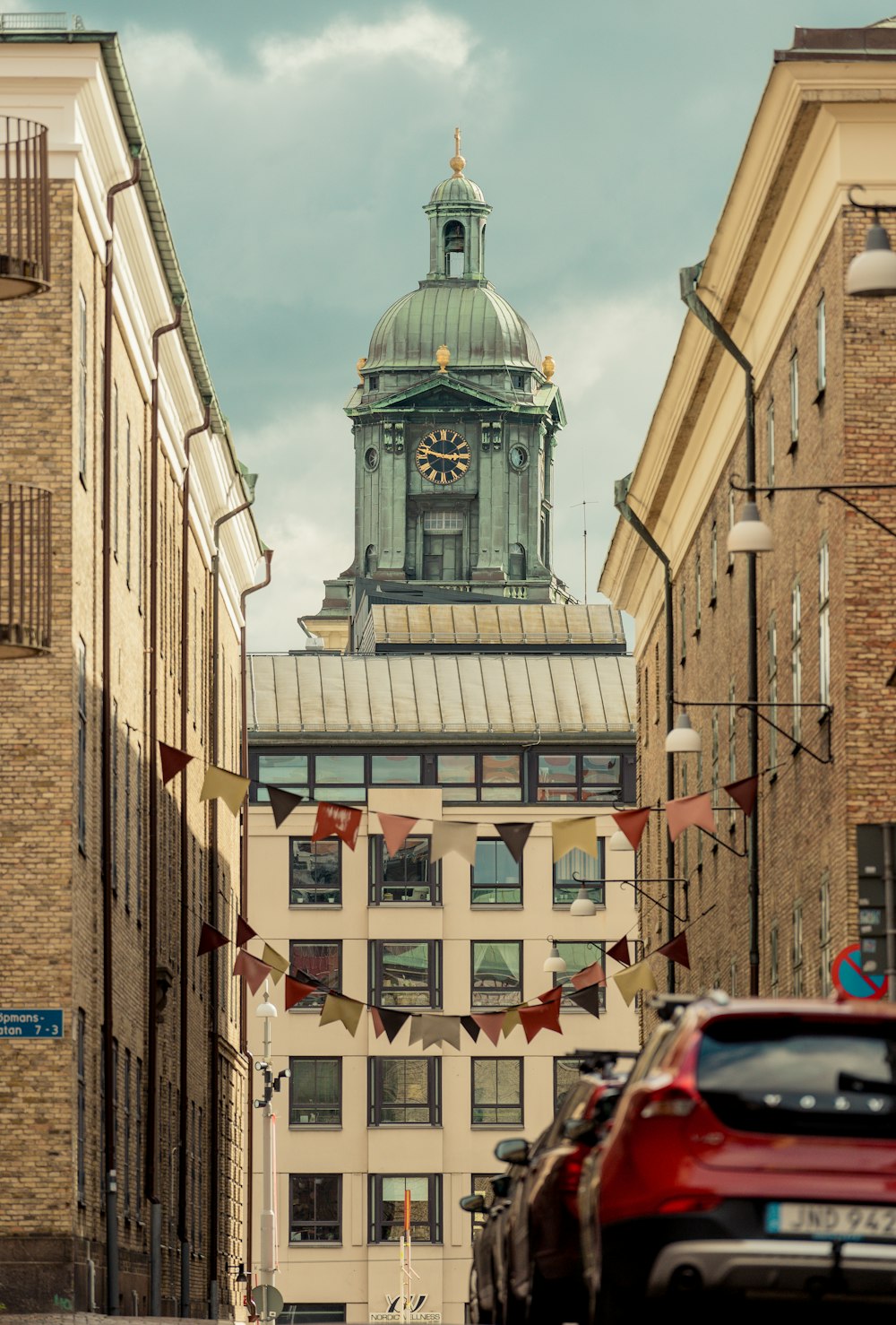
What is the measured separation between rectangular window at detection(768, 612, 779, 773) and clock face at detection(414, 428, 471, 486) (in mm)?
103271

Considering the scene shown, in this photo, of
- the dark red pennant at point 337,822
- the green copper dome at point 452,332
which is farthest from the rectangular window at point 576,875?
the green copper dome at point 452,332

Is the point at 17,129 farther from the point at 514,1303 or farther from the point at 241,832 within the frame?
the point at 241,832

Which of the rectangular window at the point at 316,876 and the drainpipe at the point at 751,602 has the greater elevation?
the drainpipe at the point at 751,602

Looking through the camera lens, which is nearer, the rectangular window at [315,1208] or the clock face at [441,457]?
the rectangular window at [315,1208]

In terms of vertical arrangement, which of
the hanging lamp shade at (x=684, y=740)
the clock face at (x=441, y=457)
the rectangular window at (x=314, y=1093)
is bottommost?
the rectangular window at (x=314, y=1093)

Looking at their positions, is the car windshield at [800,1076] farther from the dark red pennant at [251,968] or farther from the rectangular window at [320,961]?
the rectangular window at [320,961]

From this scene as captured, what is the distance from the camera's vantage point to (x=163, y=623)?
138 ft

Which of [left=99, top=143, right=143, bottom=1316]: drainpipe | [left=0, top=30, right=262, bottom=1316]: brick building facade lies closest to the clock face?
[left=0, top=30, right=262, bottom=1316]: brick building facade

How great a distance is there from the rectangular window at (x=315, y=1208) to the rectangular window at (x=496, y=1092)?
4.26 metres

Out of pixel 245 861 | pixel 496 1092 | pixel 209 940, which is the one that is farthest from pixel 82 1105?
pixel 496 1092

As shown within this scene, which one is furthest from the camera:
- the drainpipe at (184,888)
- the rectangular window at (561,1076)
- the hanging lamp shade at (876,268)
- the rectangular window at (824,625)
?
the rectangular window at (561,1076)

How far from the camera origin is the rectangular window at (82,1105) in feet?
100.0

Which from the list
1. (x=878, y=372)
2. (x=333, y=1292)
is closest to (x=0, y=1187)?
(x=878, y=372)

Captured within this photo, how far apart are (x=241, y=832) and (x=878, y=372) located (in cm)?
3189
